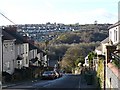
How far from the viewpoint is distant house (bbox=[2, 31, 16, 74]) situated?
37875 mm

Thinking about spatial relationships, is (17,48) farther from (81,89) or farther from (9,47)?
(81,89)

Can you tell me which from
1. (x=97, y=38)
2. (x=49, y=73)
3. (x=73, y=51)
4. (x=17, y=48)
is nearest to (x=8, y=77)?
(x=49, y=73)

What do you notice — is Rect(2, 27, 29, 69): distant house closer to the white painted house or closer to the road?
the white painted house

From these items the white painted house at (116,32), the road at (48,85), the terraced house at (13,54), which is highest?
the white painted house at (116,32)

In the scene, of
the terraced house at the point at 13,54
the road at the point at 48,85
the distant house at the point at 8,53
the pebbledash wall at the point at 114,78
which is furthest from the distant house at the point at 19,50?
the pebbledash wall at the point at 114,78

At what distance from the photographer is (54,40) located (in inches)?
4596

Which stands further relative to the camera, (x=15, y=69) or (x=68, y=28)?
(x=68, y=28)

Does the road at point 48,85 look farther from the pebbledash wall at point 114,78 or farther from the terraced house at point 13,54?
the pebbledash wall at point 114,78

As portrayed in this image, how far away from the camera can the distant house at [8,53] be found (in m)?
37.9

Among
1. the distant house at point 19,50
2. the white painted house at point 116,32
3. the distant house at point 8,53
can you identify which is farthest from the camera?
the distant house at point 19,50

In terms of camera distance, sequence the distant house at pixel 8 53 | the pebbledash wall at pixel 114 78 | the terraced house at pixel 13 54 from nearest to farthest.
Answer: the pebbledash wall at pixel 114 78
the distant house at pixel 8 53
the terraced house at pixel 13 54

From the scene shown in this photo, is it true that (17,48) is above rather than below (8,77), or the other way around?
above

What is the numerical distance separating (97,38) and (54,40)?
78.7 feet

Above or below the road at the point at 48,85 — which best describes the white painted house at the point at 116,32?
above
